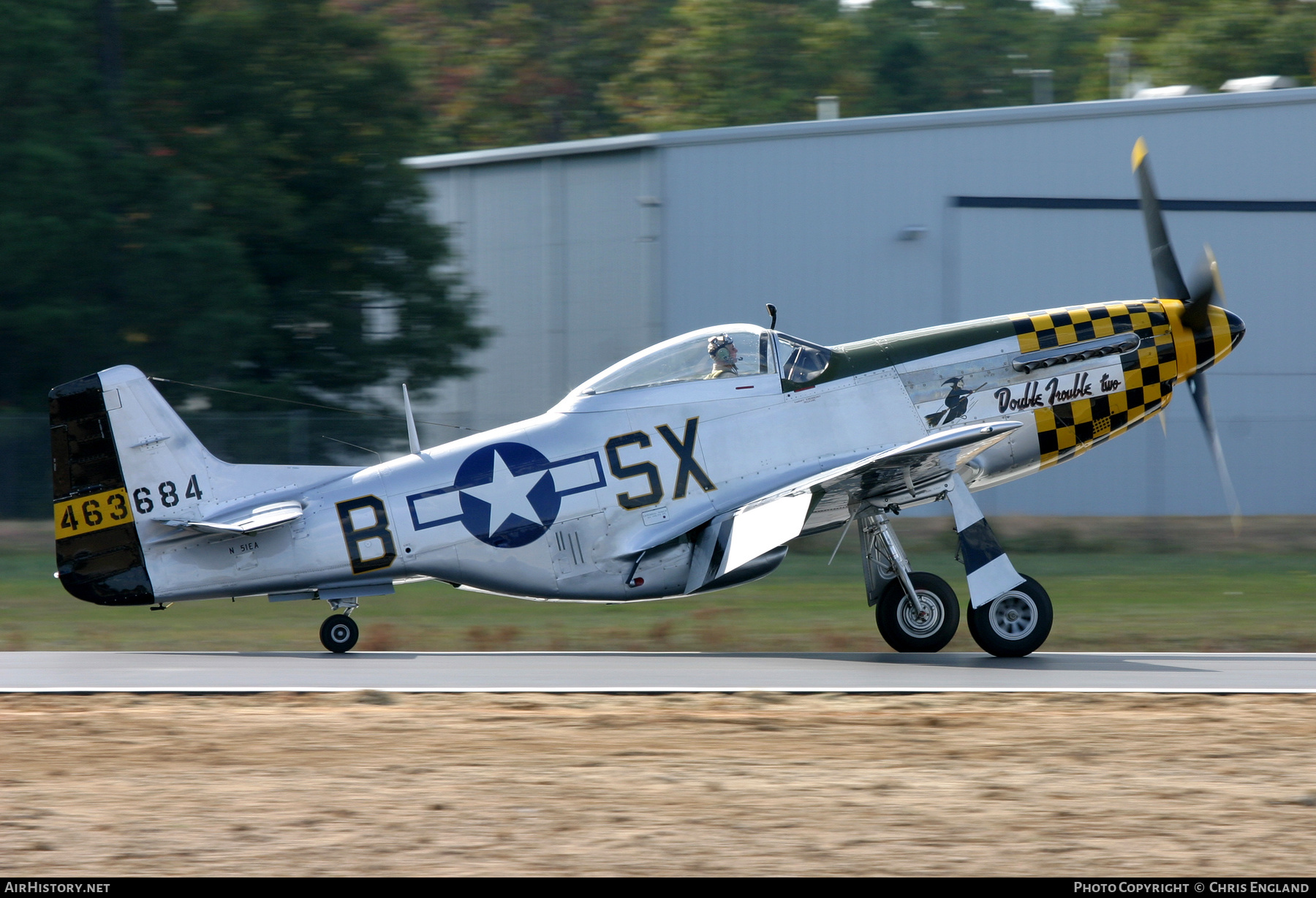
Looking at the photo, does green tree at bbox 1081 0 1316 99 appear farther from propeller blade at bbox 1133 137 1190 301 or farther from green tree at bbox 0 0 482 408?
propeller blade at bbox 1133 137 1190 301

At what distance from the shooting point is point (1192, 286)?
12656 mm

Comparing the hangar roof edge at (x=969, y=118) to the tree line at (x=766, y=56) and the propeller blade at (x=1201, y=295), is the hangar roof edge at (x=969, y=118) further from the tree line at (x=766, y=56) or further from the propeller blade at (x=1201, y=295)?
the tree line at (x=766, y=56)

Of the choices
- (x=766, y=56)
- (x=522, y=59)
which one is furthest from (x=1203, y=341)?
(x=522, y=59)

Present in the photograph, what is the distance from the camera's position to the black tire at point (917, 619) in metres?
11.7

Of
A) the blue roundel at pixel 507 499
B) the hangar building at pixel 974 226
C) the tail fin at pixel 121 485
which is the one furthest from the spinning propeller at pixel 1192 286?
the hangar building at pixel 974 226

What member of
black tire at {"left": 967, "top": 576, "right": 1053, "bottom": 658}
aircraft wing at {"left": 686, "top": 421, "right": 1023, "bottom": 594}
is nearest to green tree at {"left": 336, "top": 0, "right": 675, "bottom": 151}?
aircraft wing at {"left": 686, "top": 421, "right": 1023, "bottom": 594}

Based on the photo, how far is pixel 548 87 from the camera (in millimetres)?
60219

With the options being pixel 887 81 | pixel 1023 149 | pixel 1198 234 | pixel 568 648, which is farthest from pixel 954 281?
pixel 887 81

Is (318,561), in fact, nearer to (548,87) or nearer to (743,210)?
(743,210)

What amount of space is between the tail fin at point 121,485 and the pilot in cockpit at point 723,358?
3.24m

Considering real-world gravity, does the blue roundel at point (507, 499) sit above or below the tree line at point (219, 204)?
below

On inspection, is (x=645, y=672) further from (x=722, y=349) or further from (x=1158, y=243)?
(x=1158, y=243)

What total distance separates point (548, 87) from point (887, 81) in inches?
560

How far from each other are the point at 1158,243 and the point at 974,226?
36.7ft
